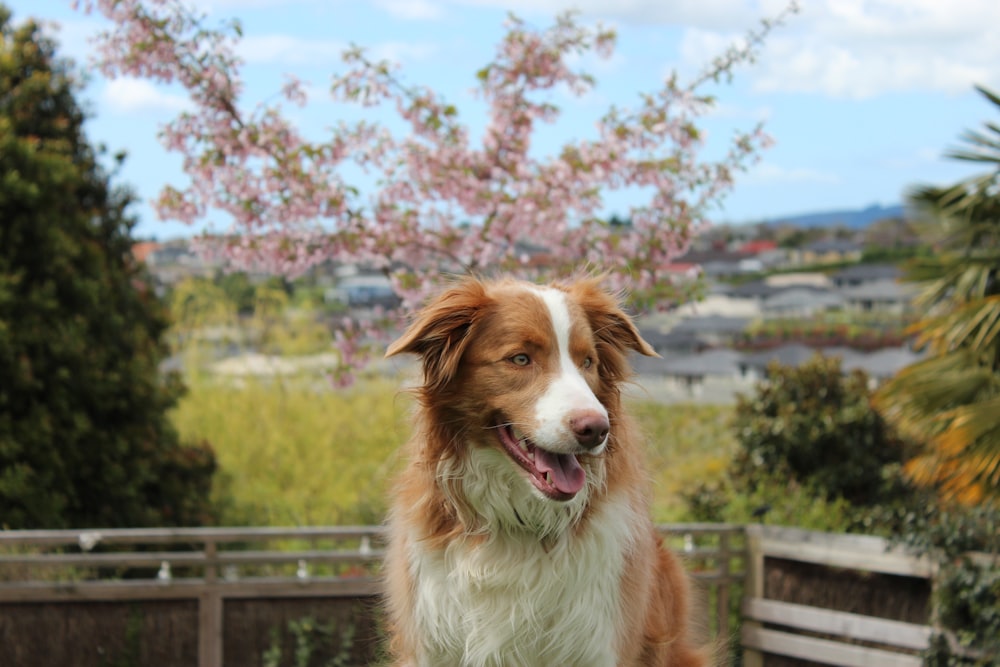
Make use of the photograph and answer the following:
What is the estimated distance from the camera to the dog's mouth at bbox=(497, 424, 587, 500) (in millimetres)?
3113

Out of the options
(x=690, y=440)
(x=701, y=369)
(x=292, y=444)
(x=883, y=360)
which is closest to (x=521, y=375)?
(x=292, y=444)

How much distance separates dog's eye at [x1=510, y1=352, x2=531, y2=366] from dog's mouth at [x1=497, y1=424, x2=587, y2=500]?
7.2 inches

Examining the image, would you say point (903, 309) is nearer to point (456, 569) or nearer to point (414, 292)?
point (414, 292)

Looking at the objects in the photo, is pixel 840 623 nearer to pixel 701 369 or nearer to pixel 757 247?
pixel 701 369

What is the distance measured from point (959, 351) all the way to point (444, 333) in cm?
594

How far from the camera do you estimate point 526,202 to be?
21.7 feet

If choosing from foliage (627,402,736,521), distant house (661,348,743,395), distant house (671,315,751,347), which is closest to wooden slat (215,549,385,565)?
foliage (627,402,736,521)

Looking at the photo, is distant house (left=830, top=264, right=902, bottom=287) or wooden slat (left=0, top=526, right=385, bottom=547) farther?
distant house (left=830, top=264, right=902, bottom=287)

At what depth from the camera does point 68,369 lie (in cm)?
796

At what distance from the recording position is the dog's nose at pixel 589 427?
2.95 meters

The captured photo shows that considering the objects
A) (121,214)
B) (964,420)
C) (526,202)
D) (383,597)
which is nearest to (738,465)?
(964,420)

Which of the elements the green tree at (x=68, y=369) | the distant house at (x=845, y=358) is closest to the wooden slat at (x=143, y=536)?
the green tree at (x=68, y=369)

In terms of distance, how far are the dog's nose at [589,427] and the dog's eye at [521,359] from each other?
26 cm

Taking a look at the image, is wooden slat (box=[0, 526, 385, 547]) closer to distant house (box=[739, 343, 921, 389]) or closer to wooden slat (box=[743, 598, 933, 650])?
wooden slat (box=[743, 598, 933, 650])
